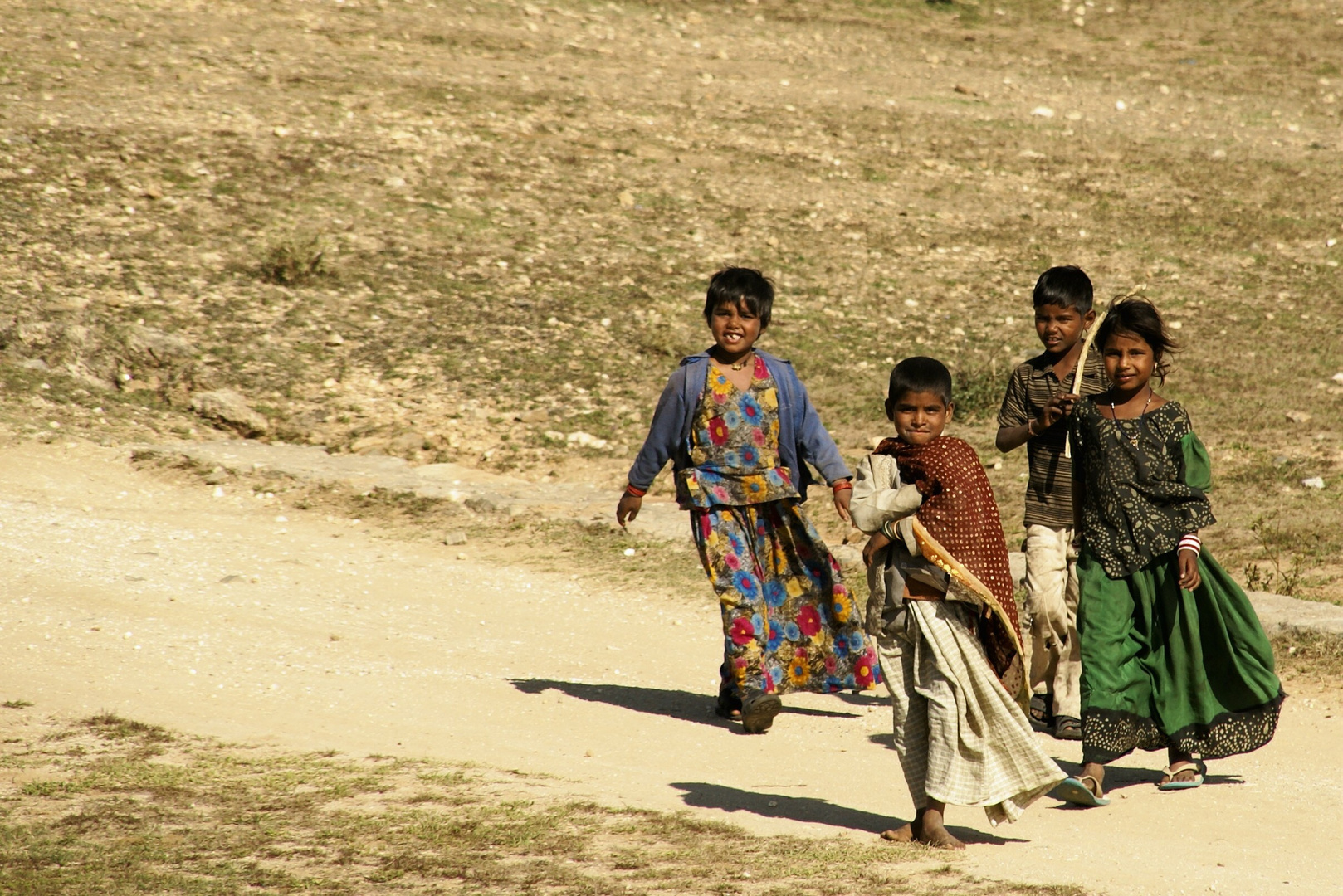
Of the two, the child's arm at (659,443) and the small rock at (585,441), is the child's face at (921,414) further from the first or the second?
the small rock at (585,441)

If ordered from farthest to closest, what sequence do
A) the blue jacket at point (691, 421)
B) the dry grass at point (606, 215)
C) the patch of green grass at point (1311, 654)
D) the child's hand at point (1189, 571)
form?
the dry grass at point (606, 215), the patch of green grass at point (1311, 654), the blue jacket at point (691, 421), the child's hand at point (1189, 571)

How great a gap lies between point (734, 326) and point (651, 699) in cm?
165

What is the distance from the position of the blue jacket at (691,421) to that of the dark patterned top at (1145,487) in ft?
3.49

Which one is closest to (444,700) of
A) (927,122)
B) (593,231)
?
(593,231)

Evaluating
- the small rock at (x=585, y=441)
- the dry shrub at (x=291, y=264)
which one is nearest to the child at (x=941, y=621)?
the small rock at (x=585, y=441)

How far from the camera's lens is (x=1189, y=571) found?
4.36 m

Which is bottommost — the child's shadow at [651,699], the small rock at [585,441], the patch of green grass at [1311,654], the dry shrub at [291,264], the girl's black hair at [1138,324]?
the child's shadow at [651,699]

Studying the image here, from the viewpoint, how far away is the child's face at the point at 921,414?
3.91m

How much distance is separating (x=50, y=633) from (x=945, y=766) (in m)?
4.03

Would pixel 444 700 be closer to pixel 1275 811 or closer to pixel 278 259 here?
pixel 1275 811

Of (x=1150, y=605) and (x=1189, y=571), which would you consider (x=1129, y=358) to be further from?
(x=1150, y=605)

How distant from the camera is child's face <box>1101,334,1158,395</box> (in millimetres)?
4457

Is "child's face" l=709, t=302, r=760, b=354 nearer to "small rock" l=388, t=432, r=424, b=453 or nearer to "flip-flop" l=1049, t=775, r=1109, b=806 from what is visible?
"flip-flop" l=1049, t=775, r=1109, b=806

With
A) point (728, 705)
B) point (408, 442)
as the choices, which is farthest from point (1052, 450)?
point (408, 442)
